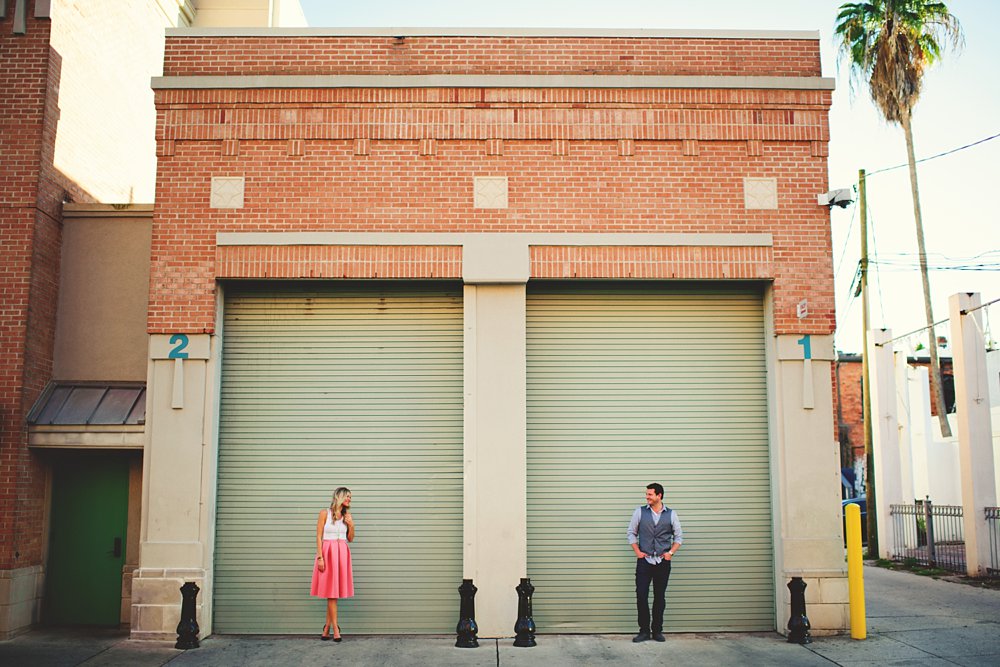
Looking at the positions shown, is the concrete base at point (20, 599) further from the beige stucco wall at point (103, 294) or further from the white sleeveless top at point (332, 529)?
the white sleeveless top at point (332, 529)

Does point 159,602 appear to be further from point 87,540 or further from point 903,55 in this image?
point 903,55

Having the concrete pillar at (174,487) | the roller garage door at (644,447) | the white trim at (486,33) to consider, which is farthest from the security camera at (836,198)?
the concrete pillar at (174,487)

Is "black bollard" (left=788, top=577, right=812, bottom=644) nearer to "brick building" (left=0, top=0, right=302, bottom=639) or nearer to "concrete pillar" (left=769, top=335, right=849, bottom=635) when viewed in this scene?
"concrete pillar" (left=769, top=335, right=849, bottom=635)

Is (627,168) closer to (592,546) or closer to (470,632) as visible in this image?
(592,546)

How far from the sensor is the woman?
35.6 ft

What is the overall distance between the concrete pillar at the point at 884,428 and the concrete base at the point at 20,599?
18.2 m

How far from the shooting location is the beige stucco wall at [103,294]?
12.7 m

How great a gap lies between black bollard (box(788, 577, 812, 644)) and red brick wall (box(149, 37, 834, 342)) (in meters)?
3.43

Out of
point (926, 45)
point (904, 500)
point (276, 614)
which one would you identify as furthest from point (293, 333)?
point (926, 45)

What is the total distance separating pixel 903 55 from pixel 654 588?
20.5 metres

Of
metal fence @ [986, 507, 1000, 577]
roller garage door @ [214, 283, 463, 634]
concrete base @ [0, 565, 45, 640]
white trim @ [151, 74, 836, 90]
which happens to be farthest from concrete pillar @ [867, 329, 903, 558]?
concrete base @ [0, 565, 45, 640]

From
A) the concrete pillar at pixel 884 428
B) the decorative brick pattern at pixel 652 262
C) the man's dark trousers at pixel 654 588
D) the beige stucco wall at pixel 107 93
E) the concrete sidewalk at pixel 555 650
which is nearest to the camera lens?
the concrete sidewalk at pixel 555 650

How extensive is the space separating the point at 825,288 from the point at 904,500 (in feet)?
41.6

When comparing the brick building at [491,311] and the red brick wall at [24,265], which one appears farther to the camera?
the red brick wall at [24,265]
